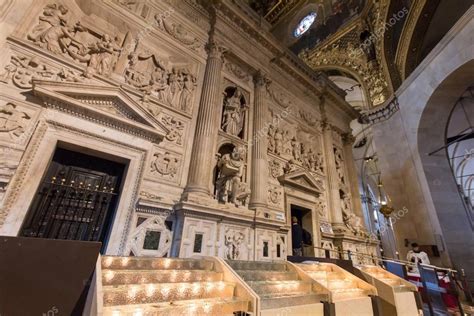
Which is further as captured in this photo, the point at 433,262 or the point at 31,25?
the point at 433,262

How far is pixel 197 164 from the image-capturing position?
572 cm

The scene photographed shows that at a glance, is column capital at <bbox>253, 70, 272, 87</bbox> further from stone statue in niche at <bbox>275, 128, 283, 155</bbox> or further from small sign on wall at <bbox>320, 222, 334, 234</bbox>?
small sign on wall at <bbox>320, 222, 334, 234</bbox>

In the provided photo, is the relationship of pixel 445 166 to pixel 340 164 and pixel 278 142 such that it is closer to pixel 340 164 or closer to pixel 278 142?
pixel 340 164

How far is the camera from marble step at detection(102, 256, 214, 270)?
2.73 meters

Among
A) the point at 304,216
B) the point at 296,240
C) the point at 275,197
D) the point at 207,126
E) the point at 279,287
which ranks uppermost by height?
the point at 207,126

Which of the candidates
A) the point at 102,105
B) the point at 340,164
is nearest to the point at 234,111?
the point at 102,105

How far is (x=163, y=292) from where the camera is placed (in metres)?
2.44

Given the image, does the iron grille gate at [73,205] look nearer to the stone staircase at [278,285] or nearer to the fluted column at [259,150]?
the stone staircase at [278,285]

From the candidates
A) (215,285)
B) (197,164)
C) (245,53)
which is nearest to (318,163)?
(245,53)

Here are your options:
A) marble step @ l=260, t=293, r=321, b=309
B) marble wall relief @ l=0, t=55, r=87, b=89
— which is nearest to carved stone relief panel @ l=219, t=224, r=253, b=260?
marble step @ l=260, t=293, r=321, b=309

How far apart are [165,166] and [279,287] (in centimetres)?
364

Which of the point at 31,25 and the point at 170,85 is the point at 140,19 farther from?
the point at 31,25

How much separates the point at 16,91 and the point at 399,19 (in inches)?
670

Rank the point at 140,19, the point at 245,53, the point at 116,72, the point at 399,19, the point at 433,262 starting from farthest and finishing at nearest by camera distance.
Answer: the point at 399,19, the point at 433,262, the point at 245,53, the point at 140,19, the point at 116,72
